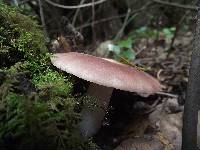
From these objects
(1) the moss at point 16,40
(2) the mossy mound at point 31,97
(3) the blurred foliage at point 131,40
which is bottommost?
(2) the mossy mound at point 31,97

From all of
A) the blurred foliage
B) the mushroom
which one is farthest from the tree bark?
the blurred foliage

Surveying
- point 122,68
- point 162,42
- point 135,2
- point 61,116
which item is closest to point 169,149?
point 122,68

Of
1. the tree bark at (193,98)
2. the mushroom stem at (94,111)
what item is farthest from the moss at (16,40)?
the tree bark at (193,98)

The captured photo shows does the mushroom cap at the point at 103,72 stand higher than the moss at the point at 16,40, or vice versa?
the moss at the point at 16,40

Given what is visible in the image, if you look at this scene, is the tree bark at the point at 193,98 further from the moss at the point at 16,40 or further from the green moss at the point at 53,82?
the moss at the point at 16,40

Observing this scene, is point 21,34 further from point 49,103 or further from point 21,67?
point 49,103

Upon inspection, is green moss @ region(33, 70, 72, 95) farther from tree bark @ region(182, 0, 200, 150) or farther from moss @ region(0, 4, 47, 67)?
tree bark @ region(182, 0, 200, 150)
